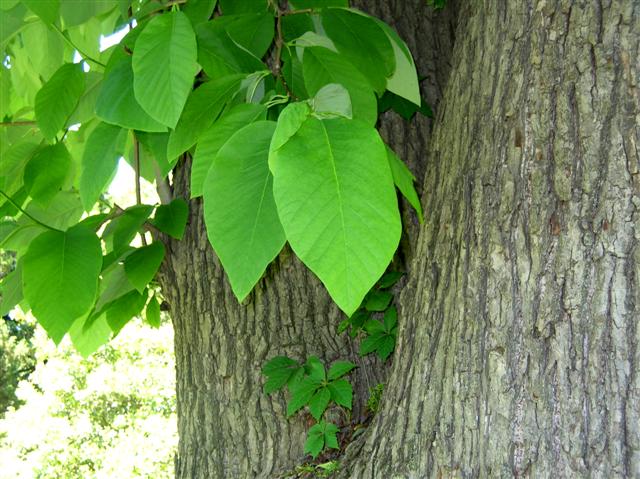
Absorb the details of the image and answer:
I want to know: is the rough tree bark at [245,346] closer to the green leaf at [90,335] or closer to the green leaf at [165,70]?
the green leaf at [90,335]

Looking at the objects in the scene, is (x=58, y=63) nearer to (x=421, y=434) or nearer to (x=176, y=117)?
(x=176, y=117)

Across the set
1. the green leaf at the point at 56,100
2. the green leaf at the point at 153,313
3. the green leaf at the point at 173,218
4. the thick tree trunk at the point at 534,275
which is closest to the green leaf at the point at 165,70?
the green leaf at the point at 56,100

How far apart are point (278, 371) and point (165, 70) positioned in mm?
894

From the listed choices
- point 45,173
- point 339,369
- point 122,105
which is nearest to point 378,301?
point 339,369

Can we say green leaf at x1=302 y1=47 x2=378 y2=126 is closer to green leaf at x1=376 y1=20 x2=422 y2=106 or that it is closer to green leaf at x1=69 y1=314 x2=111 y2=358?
green leaf at x1=376 y1=20 x2=422 y2=106

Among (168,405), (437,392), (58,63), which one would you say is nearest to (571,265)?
(437,392)

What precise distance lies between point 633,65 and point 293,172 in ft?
2.41

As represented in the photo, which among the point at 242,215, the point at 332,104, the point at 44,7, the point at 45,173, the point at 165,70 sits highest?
the point at 44,7

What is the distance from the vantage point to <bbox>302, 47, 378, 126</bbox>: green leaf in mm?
962

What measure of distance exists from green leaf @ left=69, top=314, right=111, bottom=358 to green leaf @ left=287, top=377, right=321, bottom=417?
457 mm

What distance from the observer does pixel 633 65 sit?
1.08 meters

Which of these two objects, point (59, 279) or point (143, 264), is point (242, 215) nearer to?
point (59, 279)

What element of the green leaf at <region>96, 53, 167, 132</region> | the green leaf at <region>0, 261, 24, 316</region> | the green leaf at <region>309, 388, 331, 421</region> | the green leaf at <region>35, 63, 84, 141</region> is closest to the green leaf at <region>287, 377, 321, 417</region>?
the green leaf at <region>309, 388, 331, 421</region>

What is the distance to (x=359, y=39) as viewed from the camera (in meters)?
1.10
